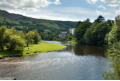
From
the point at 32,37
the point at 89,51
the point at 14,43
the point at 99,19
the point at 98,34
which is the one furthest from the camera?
the point at 99,19

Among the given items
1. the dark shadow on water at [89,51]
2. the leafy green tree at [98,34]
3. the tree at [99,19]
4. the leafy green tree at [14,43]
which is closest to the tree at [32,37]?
the dark shadow on water at [89,51]

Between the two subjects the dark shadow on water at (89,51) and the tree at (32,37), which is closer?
the dark shadow on water at (89,51)

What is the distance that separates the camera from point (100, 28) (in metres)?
82.8

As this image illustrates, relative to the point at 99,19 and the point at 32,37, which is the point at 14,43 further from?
the point at 99,19

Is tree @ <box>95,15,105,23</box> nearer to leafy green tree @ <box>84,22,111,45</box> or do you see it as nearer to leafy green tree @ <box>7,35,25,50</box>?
leafy green tree @ <box>84,22,111,45</box>

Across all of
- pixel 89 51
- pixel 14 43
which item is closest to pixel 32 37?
pixel 89 51

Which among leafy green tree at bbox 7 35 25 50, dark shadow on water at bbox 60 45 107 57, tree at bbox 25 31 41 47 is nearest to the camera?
leafy green tree at bbox 7 35 25 50

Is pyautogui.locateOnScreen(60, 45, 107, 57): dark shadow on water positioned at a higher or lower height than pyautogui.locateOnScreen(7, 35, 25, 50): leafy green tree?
lower

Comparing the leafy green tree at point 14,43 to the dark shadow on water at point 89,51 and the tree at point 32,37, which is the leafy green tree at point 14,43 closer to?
the dark shadow on water at point 89,51

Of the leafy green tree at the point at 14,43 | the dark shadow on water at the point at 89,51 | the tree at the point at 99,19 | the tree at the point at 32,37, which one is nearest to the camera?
the leafy green tree at the point at 14,43

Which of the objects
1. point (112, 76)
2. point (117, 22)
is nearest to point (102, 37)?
point (117, 22)

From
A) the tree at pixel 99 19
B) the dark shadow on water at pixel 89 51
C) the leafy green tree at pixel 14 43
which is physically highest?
the tree at pixel 99 19

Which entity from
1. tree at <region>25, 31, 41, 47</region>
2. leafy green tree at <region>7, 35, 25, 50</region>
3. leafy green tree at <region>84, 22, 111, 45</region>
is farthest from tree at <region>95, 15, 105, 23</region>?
leafy green tree at <region>7, 35, 25, 50</region>

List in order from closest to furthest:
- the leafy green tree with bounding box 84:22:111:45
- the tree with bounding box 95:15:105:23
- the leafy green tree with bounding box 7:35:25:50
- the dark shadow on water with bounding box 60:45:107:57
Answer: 1. the leafy green tree with bounding box 7:35:25:50
2. the dark shadow on water with bounding box 60:45:107:57
3. the leafy green tree with bounding box 84:22:111:45
4. the tree with bounding box 95:15:105:23
